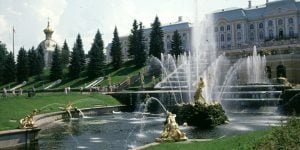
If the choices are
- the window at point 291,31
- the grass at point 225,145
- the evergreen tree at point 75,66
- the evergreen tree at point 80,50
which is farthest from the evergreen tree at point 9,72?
the grass at point 225,145

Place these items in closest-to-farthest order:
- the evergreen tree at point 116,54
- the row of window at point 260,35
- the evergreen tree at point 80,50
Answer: the evergreen tree at point 116,54 < the evergreen tree at point 80,50 < the row of window at point 260,35

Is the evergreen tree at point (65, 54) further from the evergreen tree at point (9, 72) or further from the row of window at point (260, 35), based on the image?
the row of window at point (260, 35)

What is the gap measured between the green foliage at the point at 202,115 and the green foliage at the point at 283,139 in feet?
29.5

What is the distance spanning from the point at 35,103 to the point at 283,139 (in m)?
23.4

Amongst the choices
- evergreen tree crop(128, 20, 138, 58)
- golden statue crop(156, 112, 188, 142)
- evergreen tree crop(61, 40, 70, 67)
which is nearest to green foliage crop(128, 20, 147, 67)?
evergreen tree crop(128, 20, 138, 58)

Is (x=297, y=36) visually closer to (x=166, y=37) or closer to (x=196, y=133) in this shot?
(x=166, y=37)

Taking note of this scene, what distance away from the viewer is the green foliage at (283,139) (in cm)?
909

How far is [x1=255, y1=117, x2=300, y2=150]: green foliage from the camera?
9.09 meters

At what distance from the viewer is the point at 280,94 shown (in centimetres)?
2909

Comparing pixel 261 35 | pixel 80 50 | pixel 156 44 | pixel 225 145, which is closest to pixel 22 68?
pixel 80 50

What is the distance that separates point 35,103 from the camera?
2952 cm

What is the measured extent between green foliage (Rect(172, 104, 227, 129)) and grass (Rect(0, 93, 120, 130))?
8353mm

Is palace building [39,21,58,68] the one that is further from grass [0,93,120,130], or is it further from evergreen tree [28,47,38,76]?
grass [0,93,120,130]

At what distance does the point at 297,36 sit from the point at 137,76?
107ft
